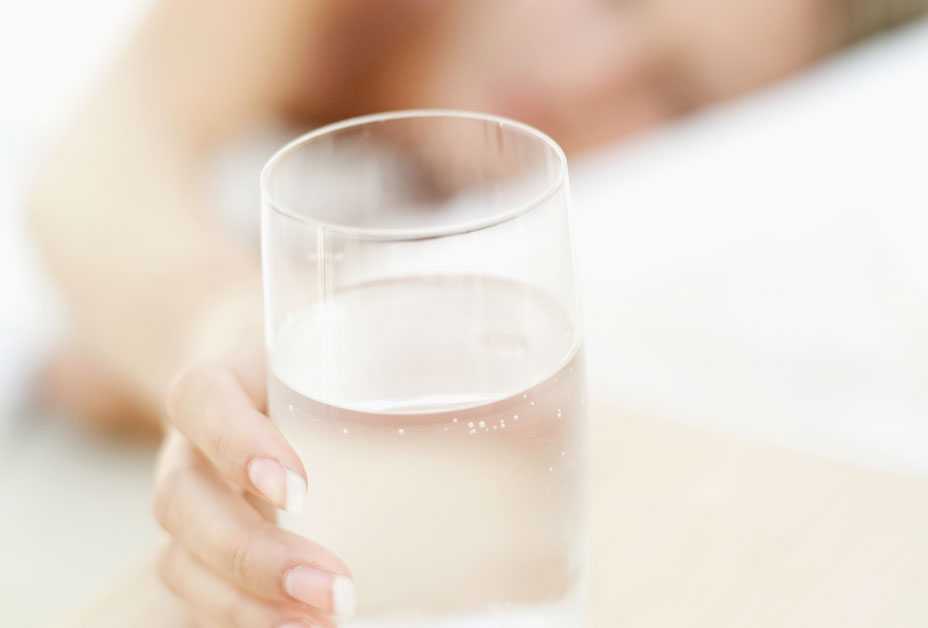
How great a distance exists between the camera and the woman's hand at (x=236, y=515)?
1.12 ft

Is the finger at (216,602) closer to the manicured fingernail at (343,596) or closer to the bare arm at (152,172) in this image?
the manicured fingernail at (343,596)

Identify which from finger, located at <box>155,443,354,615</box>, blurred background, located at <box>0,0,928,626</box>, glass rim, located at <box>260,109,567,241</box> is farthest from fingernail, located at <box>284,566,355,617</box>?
blurred background, located at <box>0,0,928,626</box>

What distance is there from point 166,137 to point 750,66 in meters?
0.70

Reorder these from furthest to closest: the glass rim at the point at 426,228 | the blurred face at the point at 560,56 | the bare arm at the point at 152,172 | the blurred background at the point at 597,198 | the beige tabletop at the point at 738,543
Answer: the blurred face at the point at 560,56 < the bare arm at the point at 152,172 < the blurred background at the point at 597,198 < the beige tabletop at the point at 738,543 < the glass rim at the point at 426,228

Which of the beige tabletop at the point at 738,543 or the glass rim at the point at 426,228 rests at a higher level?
the glass rim at the point at 426,228

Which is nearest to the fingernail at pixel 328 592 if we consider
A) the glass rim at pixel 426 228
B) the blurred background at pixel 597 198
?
the glass rim at pixel 426 228

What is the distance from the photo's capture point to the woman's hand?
341mm

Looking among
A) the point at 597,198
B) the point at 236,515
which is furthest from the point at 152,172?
the point at 236,515

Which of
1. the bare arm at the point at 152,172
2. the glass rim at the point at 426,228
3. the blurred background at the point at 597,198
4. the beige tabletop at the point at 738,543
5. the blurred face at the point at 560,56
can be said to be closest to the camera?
the glass rim at the point at 426,228

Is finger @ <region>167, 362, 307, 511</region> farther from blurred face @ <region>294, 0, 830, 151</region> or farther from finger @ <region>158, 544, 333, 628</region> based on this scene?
blurred face @ <region>294, 0, 830, 151</region>

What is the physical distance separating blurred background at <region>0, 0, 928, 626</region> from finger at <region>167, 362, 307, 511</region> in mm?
442

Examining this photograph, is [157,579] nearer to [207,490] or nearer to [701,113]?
[207,490]

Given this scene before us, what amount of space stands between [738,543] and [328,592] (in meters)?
0.21

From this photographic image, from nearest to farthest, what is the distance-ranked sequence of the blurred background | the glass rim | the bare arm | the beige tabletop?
the glass rim
the beige tabletop
the blurred background
the bare arm
